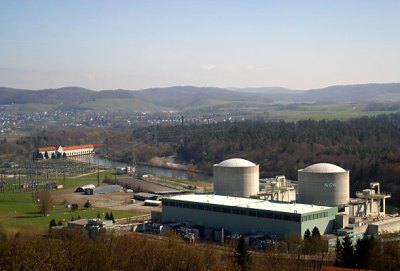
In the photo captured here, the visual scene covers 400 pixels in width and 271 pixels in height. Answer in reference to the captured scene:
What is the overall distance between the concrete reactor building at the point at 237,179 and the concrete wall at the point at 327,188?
2542mm

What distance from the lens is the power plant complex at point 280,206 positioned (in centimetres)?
2008

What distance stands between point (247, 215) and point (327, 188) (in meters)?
3.78

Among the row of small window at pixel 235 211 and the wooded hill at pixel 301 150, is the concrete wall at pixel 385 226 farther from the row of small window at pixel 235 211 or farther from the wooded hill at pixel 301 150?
the wooded hill at pixel 301 150

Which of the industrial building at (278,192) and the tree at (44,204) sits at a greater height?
the industrial building at (278,192)

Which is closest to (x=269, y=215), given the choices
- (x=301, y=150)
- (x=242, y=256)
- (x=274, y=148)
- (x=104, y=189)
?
(x=242, y=256)

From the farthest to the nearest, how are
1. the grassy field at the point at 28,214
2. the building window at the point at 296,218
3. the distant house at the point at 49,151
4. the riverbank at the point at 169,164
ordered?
1. the distant house at the point at 49,151
2. the riverbank at the point at 169,164
3. the grassy field at the point at 28,214
4. the building window at the point at 296,218

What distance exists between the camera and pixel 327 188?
22.8 m

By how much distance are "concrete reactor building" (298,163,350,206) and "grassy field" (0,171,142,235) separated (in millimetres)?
7222

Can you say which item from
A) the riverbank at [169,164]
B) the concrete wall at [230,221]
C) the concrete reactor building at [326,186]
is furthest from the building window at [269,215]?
the riverbank at [169,164]

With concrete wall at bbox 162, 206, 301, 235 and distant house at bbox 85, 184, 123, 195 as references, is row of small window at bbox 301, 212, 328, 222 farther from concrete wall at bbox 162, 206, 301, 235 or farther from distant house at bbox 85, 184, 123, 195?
distant house at bbox 85, 184, 123, 195

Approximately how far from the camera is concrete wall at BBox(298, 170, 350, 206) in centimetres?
2283

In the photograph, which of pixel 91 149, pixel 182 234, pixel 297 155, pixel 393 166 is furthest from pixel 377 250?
pixel 91 149

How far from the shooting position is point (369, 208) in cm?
2323

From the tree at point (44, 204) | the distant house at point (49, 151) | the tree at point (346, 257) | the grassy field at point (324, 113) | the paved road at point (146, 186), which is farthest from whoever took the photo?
the grassy field at point (324, 113)
